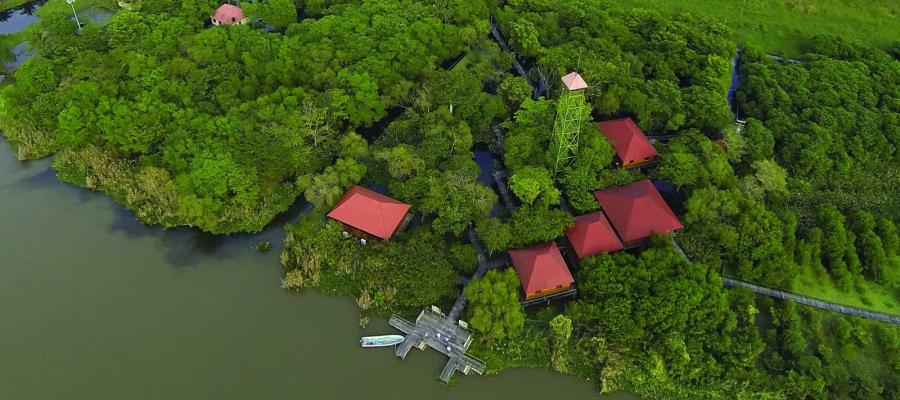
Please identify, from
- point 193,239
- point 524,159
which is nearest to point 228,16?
point 193,239

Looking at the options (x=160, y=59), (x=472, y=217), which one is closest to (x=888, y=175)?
(x=472, y=217)

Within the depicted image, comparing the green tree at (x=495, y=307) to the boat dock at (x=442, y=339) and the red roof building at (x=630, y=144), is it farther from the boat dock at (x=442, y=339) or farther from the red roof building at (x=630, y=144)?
the red roof building at (x=630, y=144)

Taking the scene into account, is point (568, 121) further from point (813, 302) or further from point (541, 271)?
point (813, 302)

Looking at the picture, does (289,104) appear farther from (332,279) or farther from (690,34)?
(690,34)

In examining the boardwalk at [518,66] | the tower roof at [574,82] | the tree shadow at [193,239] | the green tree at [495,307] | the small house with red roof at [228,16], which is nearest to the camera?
the green tree at [495,307]

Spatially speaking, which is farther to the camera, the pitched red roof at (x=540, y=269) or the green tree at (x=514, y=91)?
the green tree at (x=514, y=91)

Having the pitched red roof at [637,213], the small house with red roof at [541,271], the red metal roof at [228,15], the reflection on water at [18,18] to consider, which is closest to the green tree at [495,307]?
the small house with red roof at [541,271]
